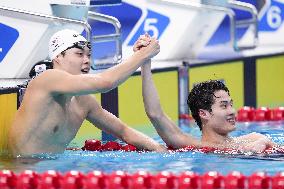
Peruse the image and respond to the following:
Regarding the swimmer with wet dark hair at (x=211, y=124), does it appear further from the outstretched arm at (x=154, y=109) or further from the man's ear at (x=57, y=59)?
the man's ear at (x=57, y=59)

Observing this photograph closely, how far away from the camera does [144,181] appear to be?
540cm

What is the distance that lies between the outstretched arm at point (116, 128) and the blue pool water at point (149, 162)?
11 cm

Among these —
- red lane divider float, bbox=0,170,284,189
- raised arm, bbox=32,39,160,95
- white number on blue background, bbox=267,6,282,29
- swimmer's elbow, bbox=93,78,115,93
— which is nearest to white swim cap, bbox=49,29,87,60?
raised arm, bbox=32,39,160,95

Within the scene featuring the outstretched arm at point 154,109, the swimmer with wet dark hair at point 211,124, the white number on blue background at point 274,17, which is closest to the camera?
the outstretched arm at point 154,109

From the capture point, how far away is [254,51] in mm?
12000

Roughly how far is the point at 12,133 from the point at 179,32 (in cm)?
464

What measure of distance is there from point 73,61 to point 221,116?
102 cm

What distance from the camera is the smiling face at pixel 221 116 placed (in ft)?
22.5

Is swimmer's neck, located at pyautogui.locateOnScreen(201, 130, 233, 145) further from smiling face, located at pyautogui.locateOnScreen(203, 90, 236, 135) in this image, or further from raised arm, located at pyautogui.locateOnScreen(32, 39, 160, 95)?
raised arm, located at pyautogui.locateOnScreen(32, 39, 160, 95)

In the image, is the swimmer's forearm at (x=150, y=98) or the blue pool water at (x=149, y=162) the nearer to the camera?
the blue pool water at (x=149, y=162)

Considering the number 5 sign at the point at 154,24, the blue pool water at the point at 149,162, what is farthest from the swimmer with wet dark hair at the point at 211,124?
the number 5 sign at the point at 154,24

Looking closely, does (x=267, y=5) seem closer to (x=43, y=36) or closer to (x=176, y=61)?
(x=176, y=61)

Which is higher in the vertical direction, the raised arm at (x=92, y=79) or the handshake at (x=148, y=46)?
the handshake at (x=148, y=46)

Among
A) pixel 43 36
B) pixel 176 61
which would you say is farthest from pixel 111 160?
pixel 176 61
